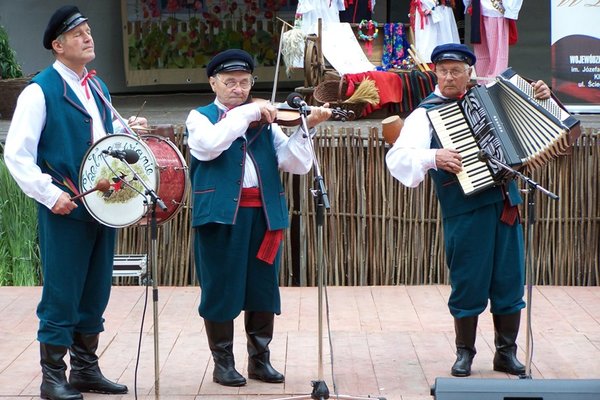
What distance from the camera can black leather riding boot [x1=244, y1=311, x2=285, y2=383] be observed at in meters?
5.53

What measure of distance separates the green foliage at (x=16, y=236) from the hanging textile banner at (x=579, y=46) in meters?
5.18

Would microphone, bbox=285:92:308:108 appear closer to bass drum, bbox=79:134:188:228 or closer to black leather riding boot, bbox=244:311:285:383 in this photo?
bass drum, bbox=79:134:188:228

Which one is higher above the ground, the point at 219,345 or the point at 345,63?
the point at 345,63

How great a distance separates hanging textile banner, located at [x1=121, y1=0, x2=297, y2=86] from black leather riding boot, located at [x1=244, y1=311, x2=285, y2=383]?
8.80m

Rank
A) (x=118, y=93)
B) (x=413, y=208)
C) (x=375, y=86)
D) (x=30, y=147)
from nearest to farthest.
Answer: (x=30, y=147), (x=413, y=208), (x=375, y=86), (x=118, y=93)

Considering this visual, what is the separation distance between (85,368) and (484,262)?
2041 millimetres

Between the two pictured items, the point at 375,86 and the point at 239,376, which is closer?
the point at 239,376

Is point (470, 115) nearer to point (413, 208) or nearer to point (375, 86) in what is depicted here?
point (413, 208)

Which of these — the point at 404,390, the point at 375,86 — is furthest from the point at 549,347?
the point at 375,86

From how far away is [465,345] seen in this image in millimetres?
5645

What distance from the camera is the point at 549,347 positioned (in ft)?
20.4

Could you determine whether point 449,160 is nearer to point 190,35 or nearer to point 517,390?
point 517,390

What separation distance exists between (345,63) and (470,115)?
4.95 m

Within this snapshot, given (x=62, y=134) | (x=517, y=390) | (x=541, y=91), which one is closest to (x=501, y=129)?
(x=541, y=91)
